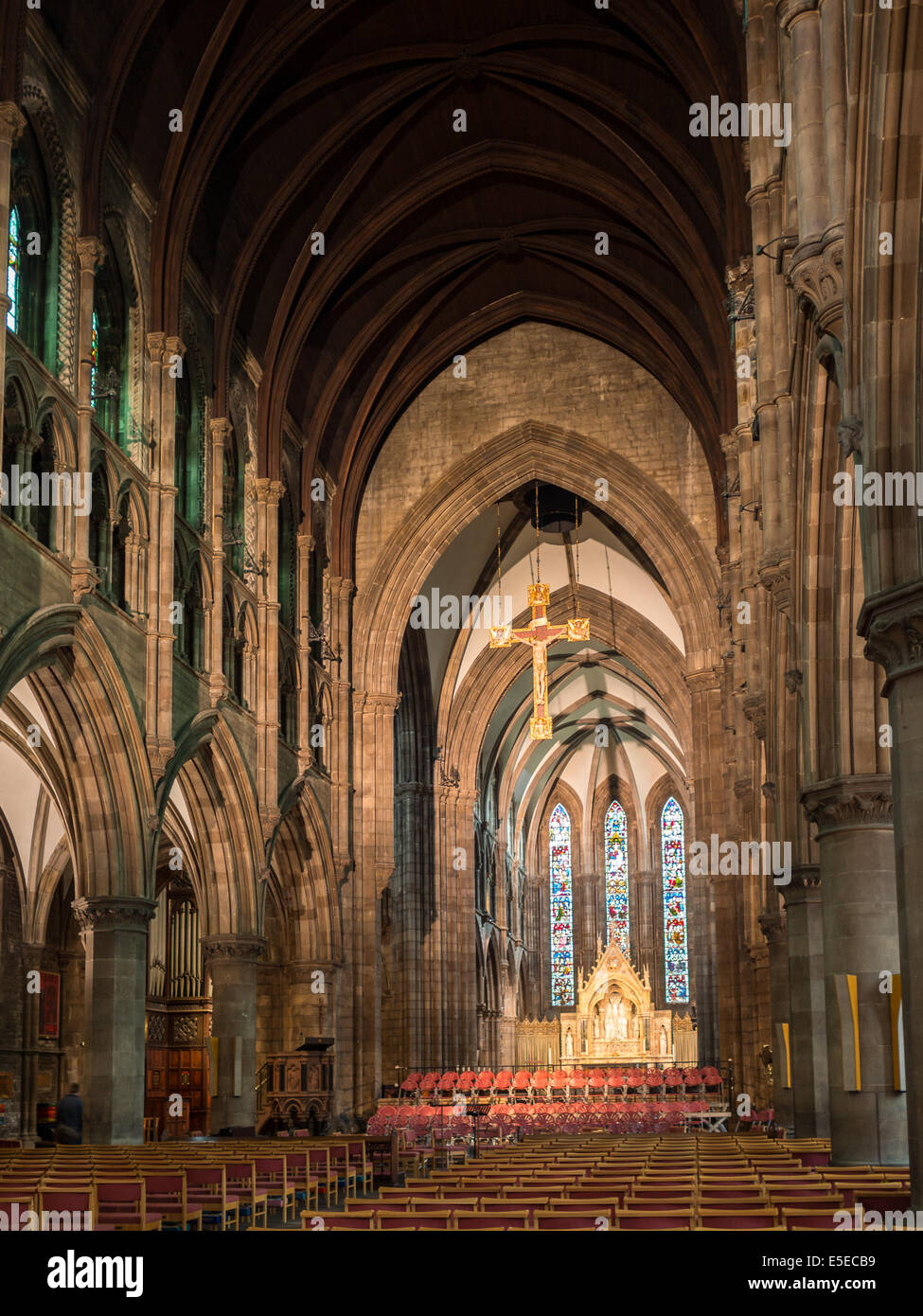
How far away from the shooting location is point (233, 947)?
26828 millimetres

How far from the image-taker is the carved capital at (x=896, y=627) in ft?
31.9

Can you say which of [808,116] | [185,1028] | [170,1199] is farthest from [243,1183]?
[185,1028]

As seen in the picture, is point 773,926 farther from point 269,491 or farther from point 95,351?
point 95,351

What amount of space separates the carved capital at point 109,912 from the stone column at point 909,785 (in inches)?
548

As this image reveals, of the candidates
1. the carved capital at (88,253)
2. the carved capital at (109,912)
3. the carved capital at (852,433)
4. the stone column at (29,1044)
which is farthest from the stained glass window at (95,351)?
the carved capital at (852,433)

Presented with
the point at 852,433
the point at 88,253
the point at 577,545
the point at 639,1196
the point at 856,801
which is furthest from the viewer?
the point at 577,545

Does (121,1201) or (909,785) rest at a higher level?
(909,785)

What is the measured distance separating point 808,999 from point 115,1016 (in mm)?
9666

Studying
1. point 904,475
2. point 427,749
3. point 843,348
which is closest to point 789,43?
point 843,348

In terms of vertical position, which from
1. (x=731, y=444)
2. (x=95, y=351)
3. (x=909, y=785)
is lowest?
(x=909, y=785)

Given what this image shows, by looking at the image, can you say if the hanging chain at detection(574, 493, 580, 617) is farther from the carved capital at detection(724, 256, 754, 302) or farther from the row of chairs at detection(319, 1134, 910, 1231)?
the row of chairs at detection(319, 1134, 910, 1231)
